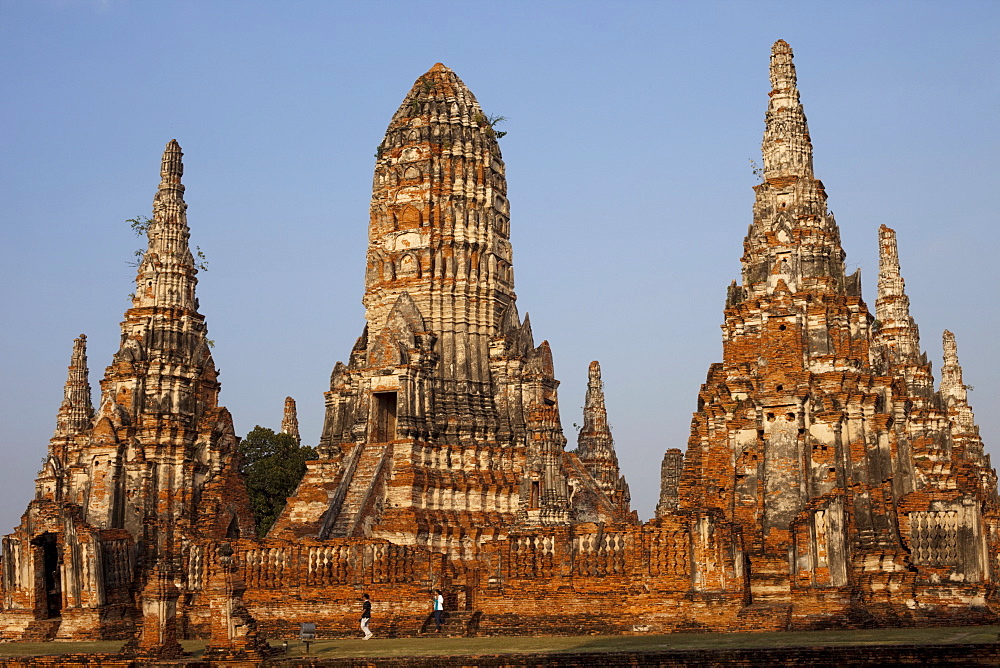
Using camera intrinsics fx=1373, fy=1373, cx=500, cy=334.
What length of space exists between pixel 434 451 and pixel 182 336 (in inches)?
316

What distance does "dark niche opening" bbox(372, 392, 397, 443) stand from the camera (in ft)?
137

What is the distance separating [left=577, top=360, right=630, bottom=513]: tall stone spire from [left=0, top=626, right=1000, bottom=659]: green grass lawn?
1870 centimetres

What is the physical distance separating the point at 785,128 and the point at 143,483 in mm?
18801

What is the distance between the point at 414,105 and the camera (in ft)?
151

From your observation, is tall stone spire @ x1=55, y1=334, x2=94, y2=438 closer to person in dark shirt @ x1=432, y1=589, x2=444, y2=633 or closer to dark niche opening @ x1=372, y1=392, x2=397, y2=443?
dark niche opening @ x1=372, y1=392, x2=397, y2=443

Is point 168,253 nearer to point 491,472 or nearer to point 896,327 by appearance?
point 491,472

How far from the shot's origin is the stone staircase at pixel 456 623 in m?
29.2

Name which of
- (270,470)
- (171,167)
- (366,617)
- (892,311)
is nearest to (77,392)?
(270,470)

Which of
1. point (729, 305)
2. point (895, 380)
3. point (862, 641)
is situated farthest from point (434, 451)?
point (862, 641)

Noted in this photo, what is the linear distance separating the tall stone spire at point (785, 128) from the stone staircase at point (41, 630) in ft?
66.3

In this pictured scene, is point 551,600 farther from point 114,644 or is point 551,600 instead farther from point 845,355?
point 114,644

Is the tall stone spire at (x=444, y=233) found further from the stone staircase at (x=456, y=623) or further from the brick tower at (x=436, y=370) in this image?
the stone staircase at (x=456, y=623)

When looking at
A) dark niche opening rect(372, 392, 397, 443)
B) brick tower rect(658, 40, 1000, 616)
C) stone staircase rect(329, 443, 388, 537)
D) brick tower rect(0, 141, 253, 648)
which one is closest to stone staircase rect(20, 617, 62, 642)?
brick tower rect(0, 141, 253, 648)

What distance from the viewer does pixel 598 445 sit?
47.7m
